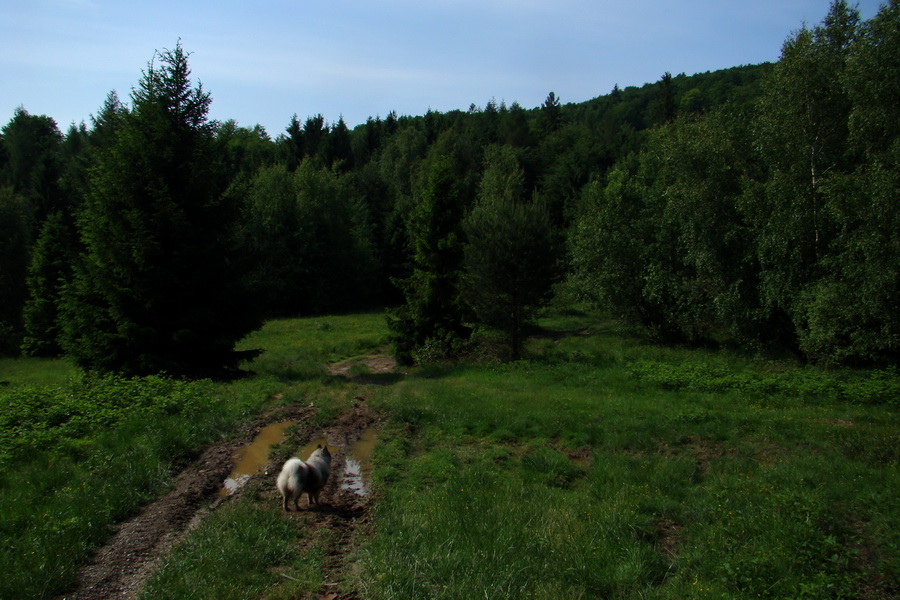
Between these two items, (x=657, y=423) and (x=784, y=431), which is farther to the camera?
Answer: (x=657, y=423)

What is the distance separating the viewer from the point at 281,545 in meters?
6.52

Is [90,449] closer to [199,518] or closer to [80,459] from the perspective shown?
[80,459]

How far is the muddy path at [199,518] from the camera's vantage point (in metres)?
5.73

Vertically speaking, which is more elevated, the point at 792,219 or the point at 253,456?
the point at 792,219

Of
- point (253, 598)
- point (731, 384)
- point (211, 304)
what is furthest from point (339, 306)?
point (253, 598)

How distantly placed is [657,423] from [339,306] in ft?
152

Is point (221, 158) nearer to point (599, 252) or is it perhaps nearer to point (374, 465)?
point (374, 465)

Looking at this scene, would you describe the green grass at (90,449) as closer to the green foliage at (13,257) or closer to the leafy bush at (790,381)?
the leafy bush at (790,381)

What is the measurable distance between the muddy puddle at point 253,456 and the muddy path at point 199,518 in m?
0.11

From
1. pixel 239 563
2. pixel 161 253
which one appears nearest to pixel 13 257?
pixel 161 253

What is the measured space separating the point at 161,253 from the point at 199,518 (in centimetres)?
1379

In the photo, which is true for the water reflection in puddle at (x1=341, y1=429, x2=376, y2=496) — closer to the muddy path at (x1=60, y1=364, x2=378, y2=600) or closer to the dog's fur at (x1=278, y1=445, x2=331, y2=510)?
the muddy path at (x1=60, y1=364, x2=378, y2=600)

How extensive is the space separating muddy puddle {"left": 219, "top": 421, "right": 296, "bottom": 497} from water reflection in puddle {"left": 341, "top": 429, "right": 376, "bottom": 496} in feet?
4.80

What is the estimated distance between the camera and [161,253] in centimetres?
1873
